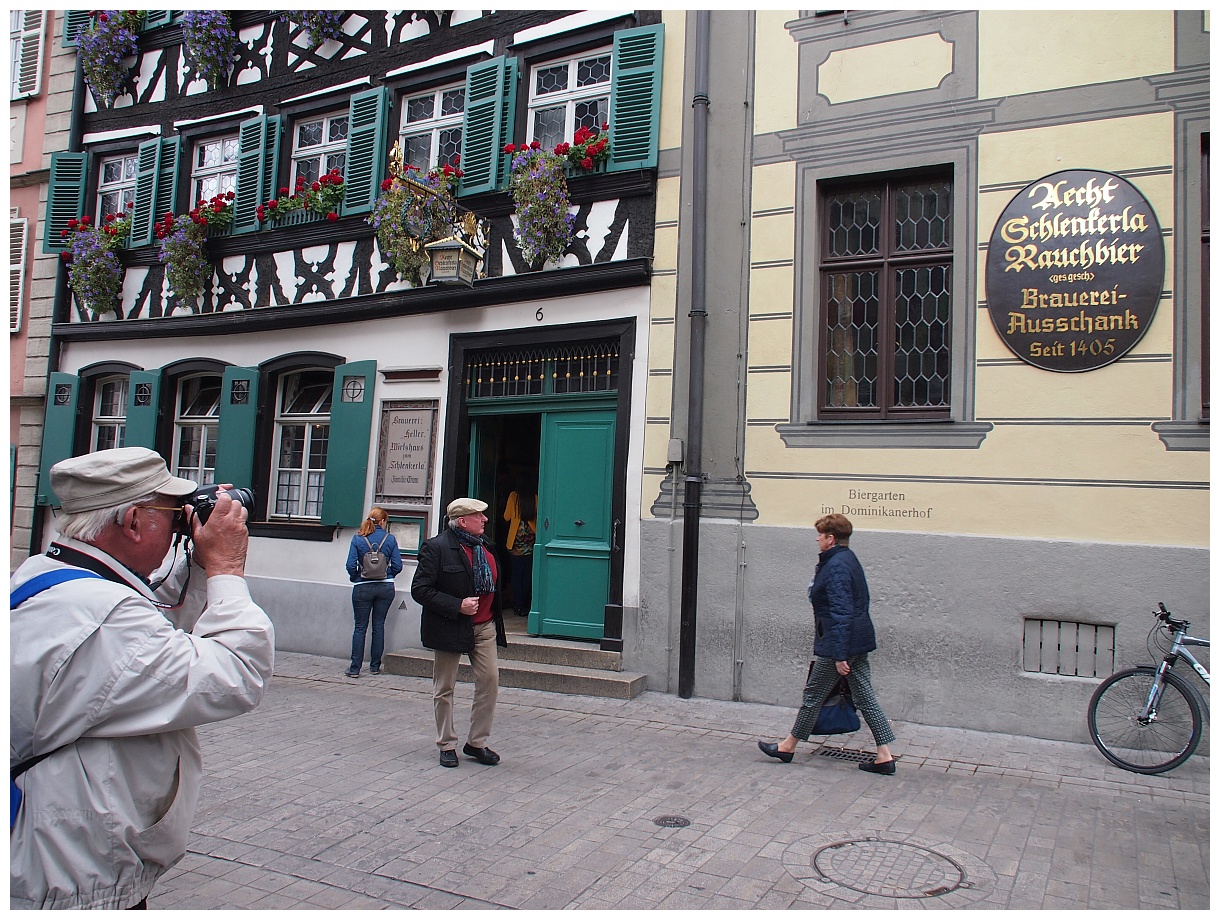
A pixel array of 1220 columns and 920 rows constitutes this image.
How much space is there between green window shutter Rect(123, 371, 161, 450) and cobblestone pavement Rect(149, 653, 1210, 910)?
6258 mm

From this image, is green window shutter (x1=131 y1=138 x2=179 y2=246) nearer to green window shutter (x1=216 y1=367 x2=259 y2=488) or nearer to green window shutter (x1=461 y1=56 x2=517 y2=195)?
green window shutter (x1=216 y1=367 x2=259 y2=488)

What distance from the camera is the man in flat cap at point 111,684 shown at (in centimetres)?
204

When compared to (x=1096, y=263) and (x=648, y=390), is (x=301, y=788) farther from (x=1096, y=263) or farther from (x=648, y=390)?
(x=1096, y=263)

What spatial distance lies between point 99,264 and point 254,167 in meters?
2.79

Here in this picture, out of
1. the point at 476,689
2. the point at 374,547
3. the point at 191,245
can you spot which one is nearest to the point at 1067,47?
the point at 476,689

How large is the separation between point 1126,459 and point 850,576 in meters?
2.39

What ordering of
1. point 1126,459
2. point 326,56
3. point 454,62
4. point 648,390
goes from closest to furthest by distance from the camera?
1. point 1126,459
2. point 648,390
3. point 454,62
4. point 326,56

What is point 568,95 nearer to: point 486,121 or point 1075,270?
point 486,121

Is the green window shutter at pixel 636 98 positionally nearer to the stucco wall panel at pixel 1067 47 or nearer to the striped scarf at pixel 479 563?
the stucco wall panel at pixel 1067 47

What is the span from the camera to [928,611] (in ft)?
24.2

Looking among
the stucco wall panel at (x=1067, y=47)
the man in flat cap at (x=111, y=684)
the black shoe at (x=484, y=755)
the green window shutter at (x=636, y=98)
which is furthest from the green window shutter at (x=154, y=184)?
the man in flat cap at (x=111, y=684)

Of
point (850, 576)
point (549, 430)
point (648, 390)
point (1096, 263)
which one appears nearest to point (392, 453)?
point (549, 430)

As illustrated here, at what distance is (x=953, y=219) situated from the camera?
7.71 meters

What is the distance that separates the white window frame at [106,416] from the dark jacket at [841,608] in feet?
34.6
